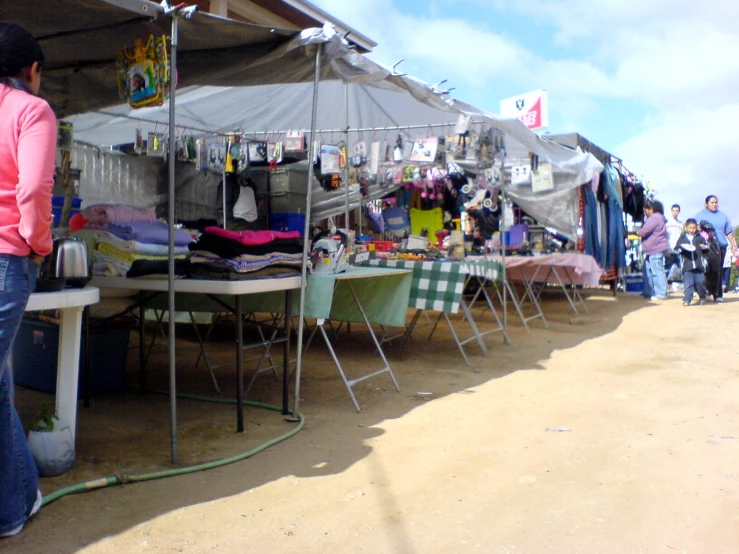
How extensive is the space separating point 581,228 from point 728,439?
697cm

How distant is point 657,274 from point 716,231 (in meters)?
1.16

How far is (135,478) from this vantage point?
2822mm

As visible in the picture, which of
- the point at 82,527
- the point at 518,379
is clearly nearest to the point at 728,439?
the point at 518,379

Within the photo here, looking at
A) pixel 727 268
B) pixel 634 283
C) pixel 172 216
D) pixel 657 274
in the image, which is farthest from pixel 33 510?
pixel 727 268

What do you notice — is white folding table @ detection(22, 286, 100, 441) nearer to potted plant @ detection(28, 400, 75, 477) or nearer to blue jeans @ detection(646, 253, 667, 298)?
potted plant @ detection(28, 400, 75, 477)

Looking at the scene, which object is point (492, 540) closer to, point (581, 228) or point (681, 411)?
point (681, 411)

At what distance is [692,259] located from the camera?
997 cm

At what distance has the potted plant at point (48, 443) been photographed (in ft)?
9.11

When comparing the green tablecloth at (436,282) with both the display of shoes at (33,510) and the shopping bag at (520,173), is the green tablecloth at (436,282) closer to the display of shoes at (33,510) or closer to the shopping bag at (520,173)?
the shopping bag at (520,173)

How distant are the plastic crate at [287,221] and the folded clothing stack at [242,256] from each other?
5271 mm

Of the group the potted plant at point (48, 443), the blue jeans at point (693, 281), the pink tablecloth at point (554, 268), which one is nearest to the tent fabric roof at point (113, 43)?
the potted plant at point (48, 443)

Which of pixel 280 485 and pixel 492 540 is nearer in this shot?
pixel 492 540

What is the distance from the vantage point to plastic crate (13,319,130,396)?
420cm

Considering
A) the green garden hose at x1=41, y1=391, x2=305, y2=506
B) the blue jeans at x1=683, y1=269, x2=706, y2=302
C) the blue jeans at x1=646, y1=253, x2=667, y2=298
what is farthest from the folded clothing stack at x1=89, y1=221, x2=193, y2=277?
the blue jeans at x1=646, y1=253, x2=667, y2=298
